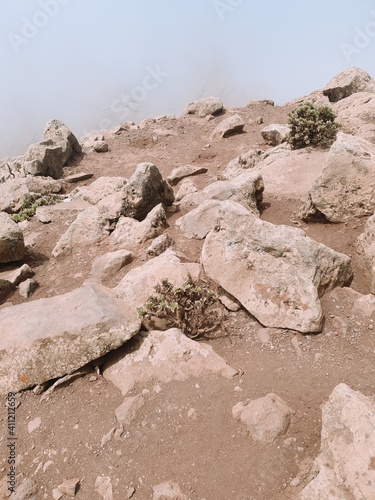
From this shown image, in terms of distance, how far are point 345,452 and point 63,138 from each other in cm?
2294

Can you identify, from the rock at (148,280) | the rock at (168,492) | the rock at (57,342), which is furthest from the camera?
the rock at (148,280)

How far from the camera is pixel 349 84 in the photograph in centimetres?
2177

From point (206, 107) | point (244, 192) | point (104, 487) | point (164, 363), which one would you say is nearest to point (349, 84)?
point (206, 107)

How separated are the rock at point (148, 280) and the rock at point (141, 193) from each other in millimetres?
4315

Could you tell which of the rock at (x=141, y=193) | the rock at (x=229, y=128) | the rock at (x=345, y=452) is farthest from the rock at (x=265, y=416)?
the rock at (x=229, y=128)

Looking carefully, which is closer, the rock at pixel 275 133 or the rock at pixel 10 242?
the rock at pixel 10 242

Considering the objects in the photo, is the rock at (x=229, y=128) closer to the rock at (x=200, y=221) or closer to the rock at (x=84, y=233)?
the rock at (x=200, y=221)

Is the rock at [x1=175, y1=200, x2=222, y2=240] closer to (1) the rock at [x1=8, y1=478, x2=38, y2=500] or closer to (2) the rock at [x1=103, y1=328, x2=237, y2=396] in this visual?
(2) the rock at [x1=103, y1=328, x2=237, y2=396]

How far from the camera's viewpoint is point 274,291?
6035 mm

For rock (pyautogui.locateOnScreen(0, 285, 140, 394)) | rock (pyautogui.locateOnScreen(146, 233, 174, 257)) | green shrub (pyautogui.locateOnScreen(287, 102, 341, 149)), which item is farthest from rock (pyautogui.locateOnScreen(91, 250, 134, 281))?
green shrub (pyautogui.locateOnScreen(287, 102, 341, 149))

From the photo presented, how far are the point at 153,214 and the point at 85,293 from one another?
463 centimetres

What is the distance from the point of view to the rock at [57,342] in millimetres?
5336

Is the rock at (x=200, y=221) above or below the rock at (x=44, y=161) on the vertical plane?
below

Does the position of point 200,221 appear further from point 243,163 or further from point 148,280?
point 243,163
